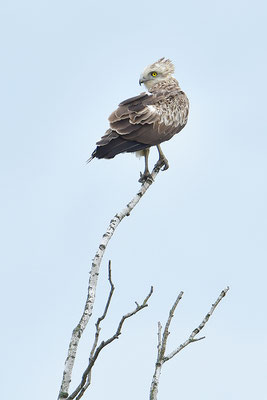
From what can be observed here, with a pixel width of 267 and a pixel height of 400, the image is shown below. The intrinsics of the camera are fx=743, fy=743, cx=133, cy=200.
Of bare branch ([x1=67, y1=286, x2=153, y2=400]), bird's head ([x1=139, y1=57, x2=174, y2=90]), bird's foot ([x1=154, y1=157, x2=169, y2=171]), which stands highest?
bird's head ([x1=139, y1=57, x2=174, y2=90])

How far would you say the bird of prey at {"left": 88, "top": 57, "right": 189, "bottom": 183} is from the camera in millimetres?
9812

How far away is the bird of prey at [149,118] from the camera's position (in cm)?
981

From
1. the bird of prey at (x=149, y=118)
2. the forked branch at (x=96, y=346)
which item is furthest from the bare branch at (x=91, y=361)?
the bird of prey at (x=149, y=118)

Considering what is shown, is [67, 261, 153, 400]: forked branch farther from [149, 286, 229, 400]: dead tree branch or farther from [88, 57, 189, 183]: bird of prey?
[88, 57, 189, 183]: bird of prey

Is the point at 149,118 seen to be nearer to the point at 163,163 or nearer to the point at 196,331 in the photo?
the point at 163,163

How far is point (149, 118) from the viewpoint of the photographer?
35.3 ft

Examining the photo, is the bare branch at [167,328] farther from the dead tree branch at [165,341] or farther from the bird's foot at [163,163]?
the bird's foot at [163,163]

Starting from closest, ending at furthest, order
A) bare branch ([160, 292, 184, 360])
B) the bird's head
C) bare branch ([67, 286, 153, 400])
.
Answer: bare branch ([67, 286, 153, 400]), bare branch ([160, 292, 184, 360]), the bird's head

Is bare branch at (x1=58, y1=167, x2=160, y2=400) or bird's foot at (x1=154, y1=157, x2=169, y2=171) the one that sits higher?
bird's foot at (x1=154, y1=157, x2=169, y2=171)

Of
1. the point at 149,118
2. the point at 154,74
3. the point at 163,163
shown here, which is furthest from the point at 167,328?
the point at 154,74

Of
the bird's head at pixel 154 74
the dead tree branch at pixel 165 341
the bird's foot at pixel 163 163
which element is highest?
the bird's head at pixel 154 74

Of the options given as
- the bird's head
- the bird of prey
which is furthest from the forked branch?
the bird's head

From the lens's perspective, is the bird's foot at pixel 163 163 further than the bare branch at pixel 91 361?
Yes

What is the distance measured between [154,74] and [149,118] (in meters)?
2.07
